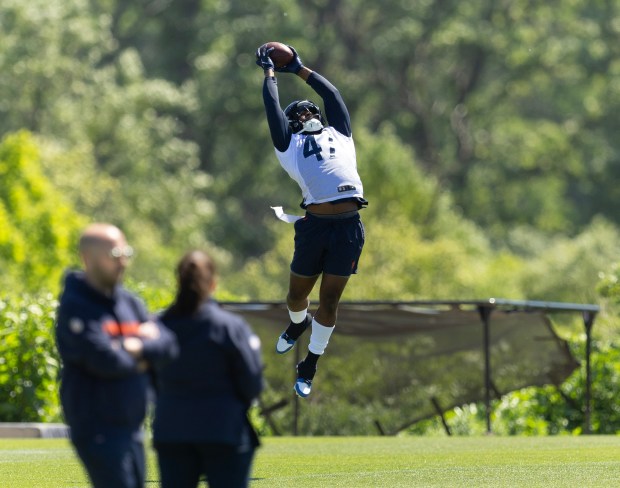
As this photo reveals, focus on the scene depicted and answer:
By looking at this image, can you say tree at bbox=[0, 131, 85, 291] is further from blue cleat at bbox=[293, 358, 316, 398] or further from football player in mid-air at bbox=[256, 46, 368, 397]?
football player in mid-air at bbox=[256, 46, 368, 397]

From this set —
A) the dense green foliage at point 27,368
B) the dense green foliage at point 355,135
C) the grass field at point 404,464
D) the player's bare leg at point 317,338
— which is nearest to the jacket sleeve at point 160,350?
the grass field at point 404,464

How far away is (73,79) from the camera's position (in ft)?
211

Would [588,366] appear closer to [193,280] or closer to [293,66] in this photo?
[293,66]

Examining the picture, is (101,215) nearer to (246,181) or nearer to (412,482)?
(246,181)

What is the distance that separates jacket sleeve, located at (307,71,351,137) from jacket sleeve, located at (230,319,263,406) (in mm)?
6627

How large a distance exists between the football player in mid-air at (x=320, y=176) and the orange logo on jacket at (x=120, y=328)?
642 centimetres

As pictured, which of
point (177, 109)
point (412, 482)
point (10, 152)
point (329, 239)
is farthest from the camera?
point (177, 109)

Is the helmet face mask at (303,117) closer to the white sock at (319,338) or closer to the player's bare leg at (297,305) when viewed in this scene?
the player's bare leg at (297,305)

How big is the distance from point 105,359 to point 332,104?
7165 millimetres

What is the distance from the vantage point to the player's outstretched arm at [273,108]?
1323 centimetres

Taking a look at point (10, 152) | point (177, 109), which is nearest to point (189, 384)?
point (10, 152)

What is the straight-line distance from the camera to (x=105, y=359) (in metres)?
6.72

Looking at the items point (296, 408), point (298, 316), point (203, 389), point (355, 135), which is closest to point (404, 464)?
point (298, 316)

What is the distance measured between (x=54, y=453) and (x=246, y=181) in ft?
185
